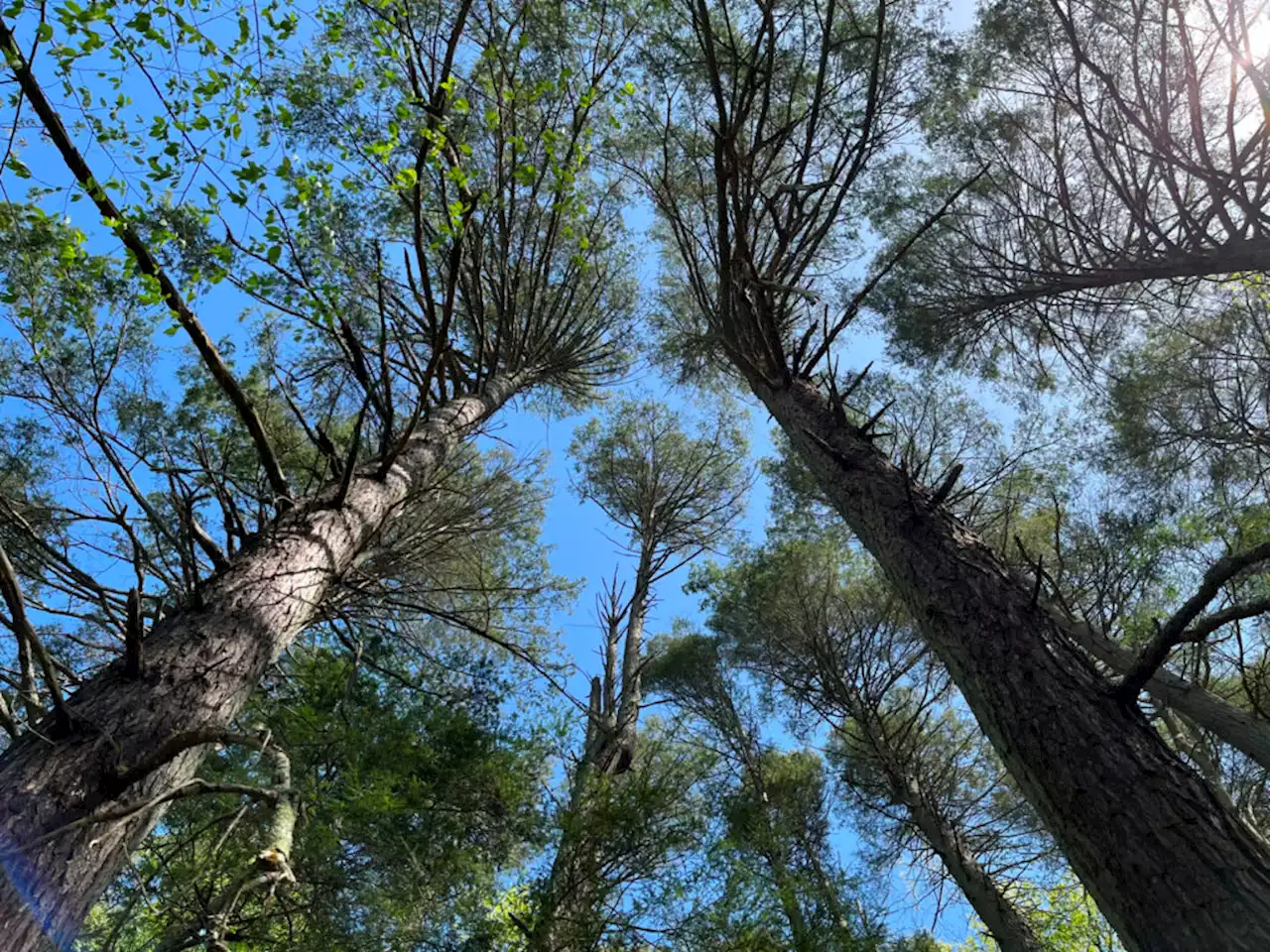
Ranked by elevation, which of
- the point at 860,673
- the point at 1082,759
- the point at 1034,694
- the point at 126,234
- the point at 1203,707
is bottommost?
the point at 1082,759

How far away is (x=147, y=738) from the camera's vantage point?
1822 millimetres

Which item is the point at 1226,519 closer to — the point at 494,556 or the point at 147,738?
the point at 494,556

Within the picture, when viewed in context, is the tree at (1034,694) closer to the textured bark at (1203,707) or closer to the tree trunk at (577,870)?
the textured bark at (1203,707)

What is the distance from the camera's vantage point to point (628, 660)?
25.5ft

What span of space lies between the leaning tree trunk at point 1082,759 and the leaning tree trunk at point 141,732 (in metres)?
2.15

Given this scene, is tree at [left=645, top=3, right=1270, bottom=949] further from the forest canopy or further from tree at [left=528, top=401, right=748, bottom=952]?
tree at [left=528, top=401, right=748, bottom=952]

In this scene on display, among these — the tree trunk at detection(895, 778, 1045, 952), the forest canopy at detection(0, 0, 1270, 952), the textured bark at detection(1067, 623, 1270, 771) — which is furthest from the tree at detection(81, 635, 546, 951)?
the textured bark at detection(1067, 623, 1270, 771)

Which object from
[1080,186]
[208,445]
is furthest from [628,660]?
[1080,186]

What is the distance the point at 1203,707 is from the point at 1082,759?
4.51 m

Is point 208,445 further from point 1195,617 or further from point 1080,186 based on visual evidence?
point 1080,186

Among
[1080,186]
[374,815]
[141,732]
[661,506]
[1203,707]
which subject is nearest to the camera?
[141,732]

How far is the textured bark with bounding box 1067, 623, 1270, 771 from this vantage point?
477cm

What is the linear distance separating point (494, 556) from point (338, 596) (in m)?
4.73

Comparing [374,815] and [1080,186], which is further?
[1080,186]
